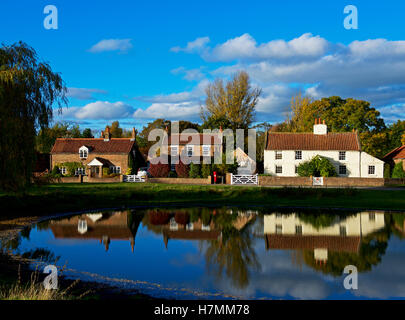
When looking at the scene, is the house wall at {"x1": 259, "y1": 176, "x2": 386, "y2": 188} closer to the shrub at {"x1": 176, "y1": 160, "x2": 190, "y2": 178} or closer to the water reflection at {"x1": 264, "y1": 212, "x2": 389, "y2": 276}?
the shrub at {"x1": 176, "y1": 160, "x2": 190, "y2": 178}

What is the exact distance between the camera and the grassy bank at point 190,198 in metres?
23.7

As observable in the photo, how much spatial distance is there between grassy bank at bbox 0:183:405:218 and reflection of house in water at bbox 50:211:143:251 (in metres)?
2.98

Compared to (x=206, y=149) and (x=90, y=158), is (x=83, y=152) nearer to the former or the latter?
(x=90, y=158)

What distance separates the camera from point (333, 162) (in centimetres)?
5125

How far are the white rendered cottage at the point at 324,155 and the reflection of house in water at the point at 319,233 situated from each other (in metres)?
28.8

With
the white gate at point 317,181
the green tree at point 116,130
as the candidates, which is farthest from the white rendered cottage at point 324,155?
the green tree at point 116,130

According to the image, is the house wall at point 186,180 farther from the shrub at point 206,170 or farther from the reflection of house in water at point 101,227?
the reflection of house in water at point 101,227

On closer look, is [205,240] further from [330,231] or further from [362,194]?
[362,194]

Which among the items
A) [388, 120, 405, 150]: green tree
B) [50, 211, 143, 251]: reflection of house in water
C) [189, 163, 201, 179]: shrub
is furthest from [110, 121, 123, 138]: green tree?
[50, 211, 143, 251]: reflection of house in water
